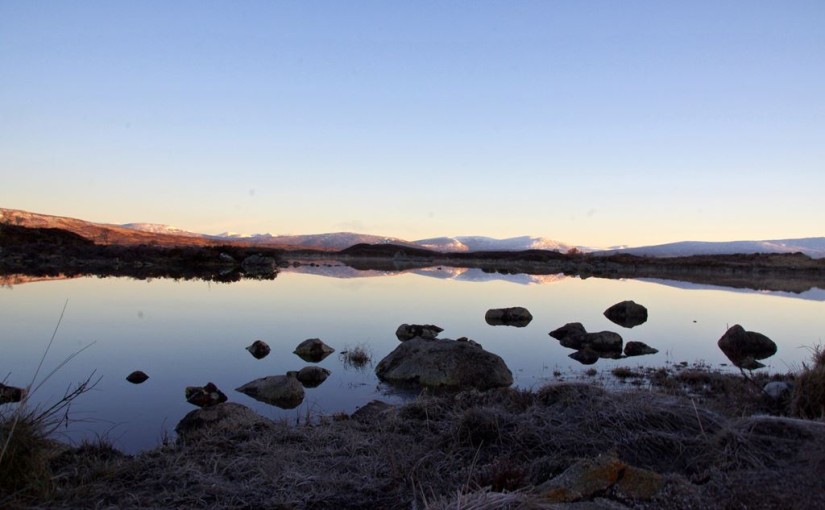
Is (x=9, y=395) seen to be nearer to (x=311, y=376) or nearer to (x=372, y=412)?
(x=311, y=376)

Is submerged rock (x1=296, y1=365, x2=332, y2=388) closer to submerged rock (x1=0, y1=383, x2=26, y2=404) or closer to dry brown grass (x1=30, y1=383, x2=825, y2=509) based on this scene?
dry brown grass (x1=30, y1=383, x2=825, y2=509)

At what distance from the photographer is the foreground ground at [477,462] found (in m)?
4.06

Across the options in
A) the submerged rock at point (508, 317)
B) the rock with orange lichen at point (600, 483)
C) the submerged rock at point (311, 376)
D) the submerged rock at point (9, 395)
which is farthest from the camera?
the submerged rock at point (508, 317)

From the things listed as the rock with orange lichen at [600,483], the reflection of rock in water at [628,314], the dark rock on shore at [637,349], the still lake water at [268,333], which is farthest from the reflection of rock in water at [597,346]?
the rock with orange lichen at [600,483]

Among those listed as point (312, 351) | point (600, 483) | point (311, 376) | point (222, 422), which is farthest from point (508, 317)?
point (600, 483)

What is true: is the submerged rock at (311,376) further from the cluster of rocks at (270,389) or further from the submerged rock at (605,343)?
the submerged rock at (605,343)

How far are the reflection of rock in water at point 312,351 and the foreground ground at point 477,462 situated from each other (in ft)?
19.6

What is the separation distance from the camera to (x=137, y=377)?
11.0 metres

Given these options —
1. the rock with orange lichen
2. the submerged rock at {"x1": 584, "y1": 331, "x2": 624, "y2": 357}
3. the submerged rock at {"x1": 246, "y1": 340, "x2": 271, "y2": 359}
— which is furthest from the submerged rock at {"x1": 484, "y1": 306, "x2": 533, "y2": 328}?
the rock with orange lichen

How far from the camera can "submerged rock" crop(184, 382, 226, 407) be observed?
938 cm

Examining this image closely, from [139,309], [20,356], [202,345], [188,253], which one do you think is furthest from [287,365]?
[188,253]

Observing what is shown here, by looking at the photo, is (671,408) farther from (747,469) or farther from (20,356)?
(20,356)

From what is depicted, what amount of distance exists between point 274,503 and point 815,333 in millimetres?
21902

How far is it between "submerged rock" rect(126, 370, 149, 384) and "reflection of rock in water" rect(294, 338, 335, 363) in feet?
12.2
